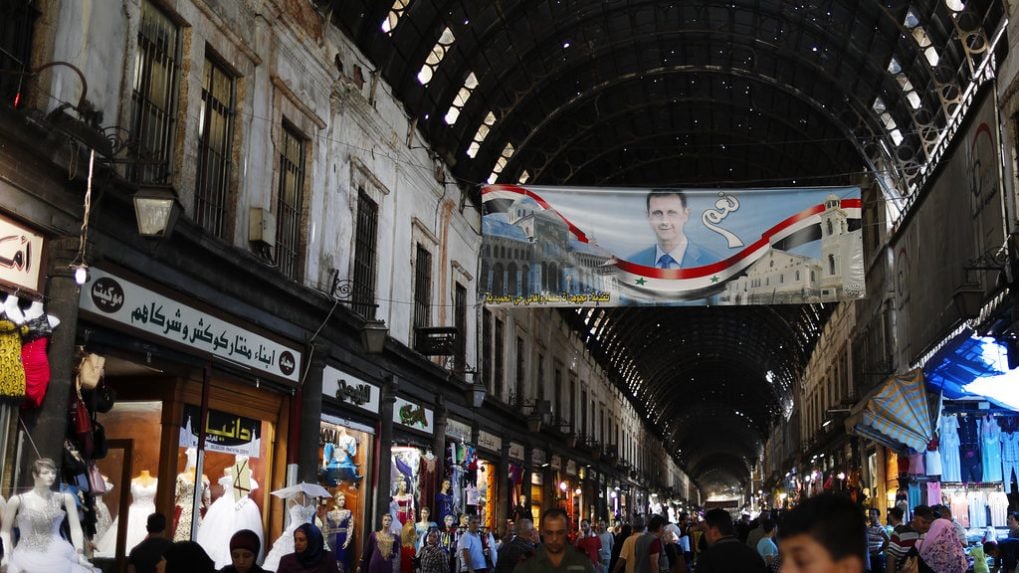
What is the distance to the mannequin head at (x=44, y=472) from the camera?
8.95 meters

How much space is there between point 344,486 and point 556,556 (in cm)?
1189

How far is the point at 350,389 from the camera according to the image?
17.8 meters

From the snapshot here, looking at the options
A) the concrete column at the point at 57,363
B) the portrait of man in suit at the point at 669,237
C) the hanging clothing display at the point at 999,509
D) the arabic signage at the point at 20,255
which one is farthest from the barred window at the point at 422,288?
the arabic signage at the point at 20,255

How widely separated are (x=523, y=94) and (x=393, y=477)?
10475 millimetres

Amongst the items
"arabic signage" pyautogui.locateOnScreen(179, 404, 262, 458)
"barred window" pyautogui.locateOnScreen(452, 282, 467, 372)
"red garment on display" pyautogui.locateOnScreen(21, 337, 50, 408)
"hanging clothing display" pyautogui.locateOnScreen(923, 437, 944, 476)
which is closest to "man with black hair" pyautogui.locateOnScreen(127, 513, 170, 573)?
"red garment on display" pyautogui.locateOnScreen(21, 337, 50, 408)

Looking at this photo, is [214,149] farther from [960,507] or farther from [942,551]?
[960,507]

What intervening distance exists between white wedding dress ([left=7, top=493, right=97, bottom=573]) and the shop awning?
14210 mm

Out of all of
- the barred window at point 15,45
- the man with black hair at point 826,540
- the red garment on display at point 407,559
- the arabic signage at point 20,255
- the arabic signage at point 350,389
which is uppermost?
the barred window at point 15,45

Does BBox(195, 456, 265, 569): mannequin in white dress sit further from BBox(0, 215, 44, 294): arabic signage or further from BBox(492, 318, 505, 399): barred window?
BBox(492, 318, 505, 399): barred window

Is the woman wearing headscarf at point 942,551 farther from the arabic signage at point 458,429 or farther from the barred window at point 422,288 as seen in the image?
the arabic signage at point 458,429

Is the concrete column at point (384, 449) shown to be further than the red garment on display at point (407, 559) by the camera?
Yes

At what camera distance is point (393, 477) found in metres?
20.3

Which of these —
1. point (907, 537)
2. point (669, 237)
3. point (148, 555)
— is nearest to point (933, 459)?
point (669, 237)

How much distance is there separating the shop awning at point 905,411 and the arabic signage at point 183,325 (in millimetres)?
10493
